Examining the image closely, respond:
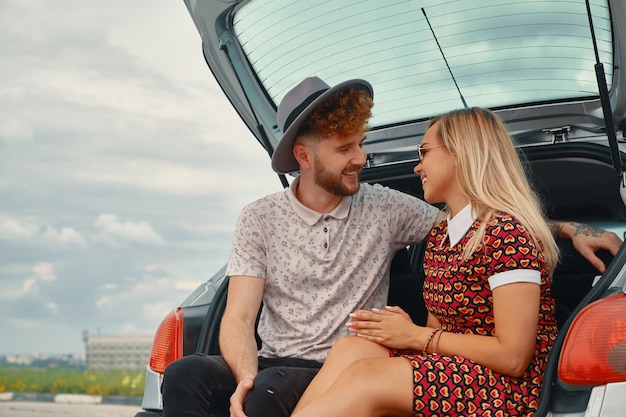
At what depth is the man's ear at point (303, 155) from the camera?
272cm

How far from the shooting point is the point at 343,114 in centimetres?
262

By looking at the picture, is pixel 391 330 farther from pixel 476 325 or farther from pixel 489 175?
pixel 489 175

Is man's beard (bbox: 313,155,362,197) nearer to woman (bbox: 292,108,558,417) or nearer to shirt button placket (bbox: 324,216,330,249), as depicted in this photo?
shirt button placket (bbox: 324,216,330,249)

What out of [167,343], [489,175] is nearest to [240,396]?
[167,343]

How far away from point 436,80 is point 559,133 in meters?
0.47

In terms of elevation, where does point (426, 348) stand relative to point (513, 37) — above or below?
below

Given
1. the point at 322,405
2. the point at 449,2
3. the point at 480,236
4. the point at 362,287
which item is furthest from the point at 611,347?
the point at 449,2

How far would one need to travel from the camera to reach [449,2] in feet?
8.54

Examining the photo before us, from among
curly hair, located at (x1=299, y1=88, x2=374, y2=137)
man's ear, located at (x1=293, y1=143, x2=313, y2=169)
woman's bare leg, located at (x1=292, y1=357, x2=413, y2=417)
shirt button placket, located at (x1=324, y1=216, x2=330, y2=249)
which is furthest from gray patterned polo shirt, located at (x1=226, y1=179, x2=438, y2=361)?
woman's bare leg, located at (x1=292, y1=357, x2=413, y2=417)

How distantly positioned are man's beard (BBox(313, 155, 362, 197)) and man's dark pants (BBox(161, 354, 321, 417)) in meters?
0.61

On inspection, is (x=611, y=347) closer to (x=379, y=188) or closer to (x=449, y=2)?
(x=379, y=188)

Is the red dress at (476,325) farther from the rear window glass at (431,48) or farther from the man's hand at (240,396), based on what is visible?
the rear window glass at (431,48)

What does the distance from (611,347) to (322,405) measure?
2.17 feet

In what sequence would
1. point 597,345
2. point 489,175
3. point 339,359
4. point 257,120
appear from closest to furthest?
point 597,345 < point 339,359 < point 489,175 < point 257,120
